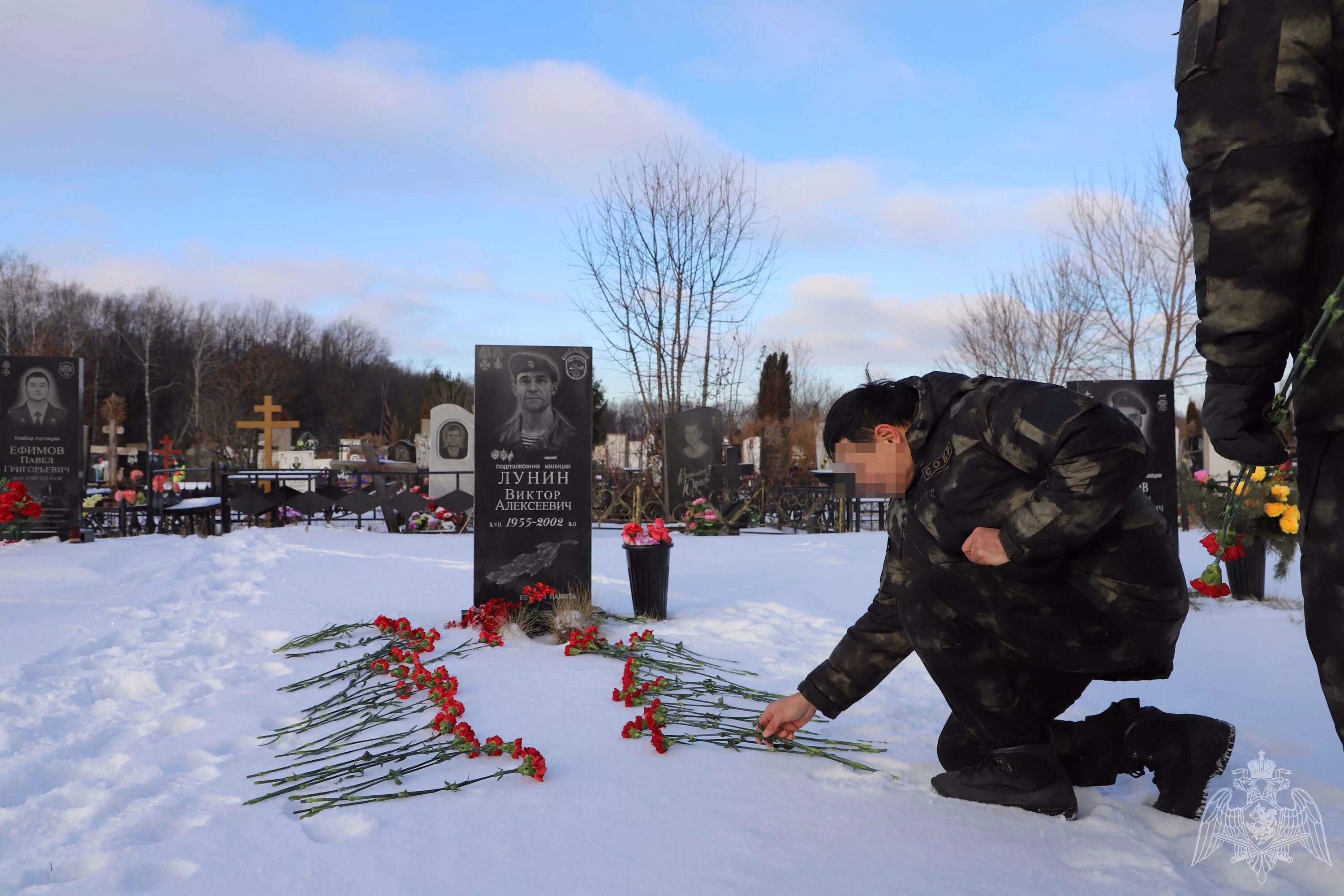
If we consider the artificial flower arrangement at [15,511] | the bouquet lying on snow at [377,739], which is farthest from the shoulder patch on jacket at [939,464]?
the artificial flower arrangement at [15,511]

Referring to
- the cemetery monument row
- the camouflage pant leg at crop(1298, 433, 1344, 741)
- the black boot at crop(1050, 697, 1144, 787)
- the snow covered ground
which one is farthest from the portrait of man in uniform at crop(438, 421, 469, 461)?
the camouflage pant leg at crop(1298, 433, 1344, 741)

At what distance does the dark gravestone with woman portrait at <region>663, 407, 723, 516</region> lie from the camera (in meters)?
15.8

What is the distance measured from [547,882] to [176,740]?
6.28 ft

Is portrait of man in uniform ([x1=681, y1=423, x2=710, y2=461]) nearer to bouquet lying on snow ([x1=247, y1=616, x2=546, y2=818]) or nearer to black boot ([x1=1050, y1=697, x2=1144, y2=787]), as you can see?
bouquet lying on snow ([x1=247, y1=616, x2=546, y2=818])

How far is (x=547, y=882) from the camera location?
82.4 inches

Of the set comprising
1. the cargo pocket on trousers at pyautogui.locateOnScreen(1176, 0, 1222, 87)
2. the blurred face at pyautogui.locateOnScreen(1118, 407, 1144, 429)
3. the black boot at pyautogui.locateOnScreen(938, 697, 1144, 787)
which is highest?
the cargo pocket on trousers at pyautogui.locateOnScreen(1176, 0, 1222, 87)

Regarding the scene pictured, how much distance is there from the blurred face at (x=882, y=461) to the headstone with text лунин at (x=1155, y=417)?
5556 mm

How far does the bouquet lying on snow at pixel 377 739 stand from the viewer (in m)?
2.71

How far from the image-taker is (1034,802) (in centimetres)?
252

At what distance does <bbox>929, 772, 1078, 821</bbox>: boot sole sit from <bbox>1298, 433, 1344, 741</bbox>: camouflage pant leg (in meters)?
1.17

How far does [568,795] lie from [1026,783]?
1319 mm

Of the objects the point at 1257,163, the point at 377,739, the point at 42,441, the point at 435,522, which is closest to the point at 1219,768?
the point at 1257,163

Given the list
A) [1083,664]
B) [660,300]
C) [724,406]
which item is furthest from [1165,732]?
[724,406]

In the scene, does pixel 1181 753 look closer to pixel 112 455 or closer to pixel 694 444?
pixel 694 444
